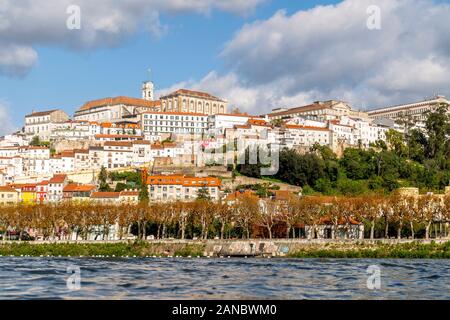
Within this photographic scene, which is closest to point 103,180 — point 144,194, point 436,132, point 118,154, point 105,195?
point 105,195

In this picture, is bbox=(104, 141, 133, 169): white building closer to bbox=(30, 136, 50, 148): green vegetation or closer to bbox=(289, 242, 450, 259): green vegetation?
bbox=(30, 136, 50, 148): green vegetation

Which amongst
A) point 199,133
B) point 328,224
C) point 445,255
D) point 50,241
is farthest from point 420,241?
point 199,133

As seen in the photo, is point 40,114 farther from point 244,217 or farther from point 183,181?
point 244,217

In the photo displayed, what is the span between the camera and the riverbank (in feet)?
181

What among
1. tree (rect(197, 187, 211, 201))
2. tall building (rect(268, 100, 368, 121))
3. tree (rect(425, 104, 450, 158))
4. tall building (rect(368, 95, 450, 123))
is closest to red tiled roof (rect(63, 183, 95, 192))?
tree (rect(197, 187, 211, 201))

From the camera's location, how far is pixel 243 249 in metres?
58.1

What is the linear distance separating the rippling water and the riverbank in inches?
324

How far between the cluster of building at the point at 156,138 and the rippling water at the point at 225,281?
45.2 meters

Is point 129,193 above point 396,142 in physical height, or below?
below

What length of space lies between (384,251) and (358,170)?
43.2 meters

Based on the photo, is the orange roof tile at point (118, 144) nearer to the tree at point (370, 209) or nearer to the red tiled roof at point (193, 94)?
the red tiled roof at point (193, 94)

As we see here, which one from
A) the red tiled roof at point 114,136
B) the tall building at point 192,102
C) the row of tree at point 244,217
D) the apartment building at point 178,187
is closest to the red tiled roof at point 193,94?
the tall building at point 192,102

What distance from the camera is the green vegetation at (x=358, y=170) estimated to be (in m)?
92.5

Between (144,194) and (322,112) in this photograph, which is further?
(322,112)
